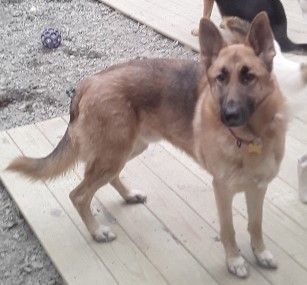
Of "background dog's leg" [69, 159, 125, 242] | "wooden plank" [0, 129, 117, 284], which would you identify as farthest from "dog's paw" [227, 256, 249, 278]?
"background dog's leg" [69, 159, 125, 242]

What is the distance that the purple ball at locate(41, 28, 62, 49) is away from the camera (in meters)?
5.31

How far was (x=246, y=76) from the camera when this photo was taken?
2.13m

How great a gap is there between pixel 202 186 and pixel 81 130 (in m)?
0.86

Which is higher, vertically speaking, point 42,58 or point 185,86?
point 185,86

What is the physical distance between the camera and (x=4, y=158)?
3537 mm

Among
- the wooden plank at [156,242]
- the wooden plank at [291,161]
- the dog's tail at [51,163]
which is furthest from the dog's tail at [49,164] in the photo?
the wooden plank at [291,161]

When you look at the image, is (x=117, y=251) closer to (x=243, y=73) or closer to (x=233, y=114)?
(x=233, y=114)

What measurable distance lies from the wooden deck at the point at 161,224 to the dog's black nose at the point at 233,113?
2.65ft

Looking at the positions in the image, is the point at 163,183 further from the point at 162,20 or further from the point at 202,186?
the point at 162,20

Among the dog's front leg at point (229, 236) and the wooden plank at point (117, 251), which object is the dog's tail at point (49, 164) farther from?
the dog's front leg at point (229, 236)

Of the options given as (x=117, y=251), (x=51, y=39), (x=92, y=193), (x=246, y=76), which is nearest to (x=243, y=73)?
(x=246, y=76)

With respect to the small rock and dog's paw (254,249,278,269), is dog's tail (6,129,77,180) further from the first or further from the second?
dog's paw (254,249,278,269)

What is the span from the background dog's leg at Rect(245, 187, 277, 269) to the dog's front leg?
85 millimetres

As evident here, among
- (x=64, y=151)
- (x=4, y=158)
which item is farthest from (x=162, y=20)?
(x=64, y=151)
